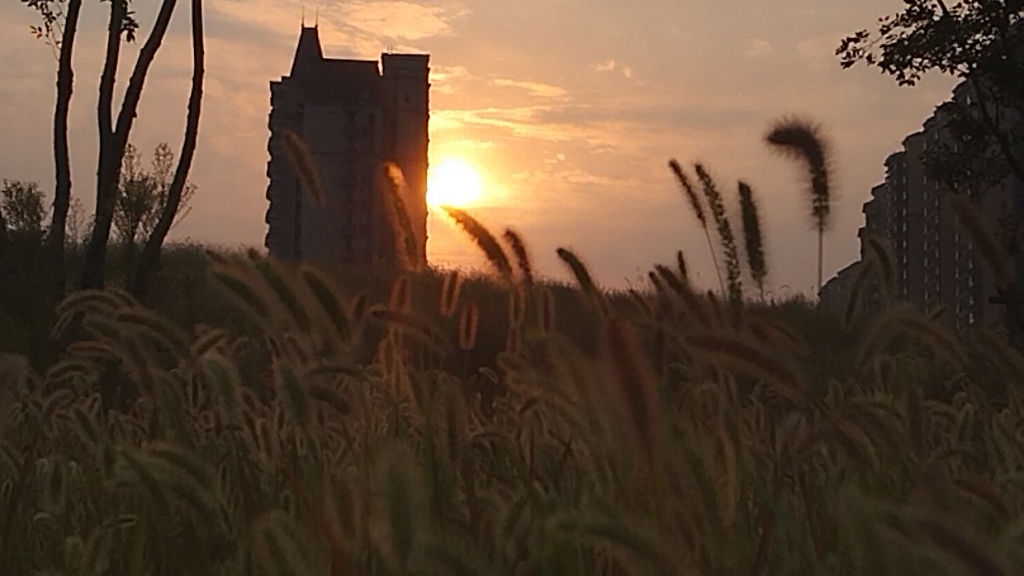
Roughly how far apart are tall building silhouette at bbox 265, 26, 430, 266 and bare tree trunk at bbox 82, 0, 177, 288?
6104 centimetres

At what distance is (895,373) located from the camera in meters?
2.88

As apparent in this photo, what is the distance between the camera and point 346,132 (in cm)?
7850

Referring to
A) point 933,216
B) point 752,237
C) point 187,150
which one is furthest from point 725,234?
A: point 933,216

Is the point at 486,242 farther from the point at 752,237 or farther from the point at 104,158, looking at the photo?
the point at 104,158

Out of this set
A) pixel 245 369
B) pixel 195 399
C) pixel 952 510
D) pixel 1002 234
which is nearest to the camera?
pixel 952 510

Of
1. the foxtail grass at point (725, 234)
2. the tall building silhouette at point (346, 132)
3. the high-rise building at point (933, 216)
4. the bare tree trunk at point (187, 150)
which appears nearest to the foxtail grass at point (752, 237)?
the foxtail grass at point (725, 234)

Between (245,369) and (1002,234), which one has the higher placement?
(1002,234)

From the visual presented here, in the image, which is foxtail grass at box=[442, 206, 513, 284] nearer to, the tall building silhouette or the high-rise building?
the high-rise building

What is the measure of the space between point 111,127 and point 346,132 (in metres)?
65.7

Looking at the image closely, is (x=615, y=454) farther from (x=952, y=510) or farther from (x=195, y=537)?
(x=195, y=537)

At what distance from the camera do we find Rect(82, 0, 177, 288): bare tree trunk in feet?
43.3

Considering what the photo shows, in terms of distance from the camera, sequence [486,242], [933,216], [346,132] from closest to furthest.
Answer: [486,242] < [933,216] < [346,132]

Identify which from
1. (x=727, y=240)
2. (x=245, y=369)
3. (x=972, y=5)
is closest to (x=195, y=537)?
(x=727, y=240)

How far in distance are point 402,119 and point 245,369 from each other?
7111cm
